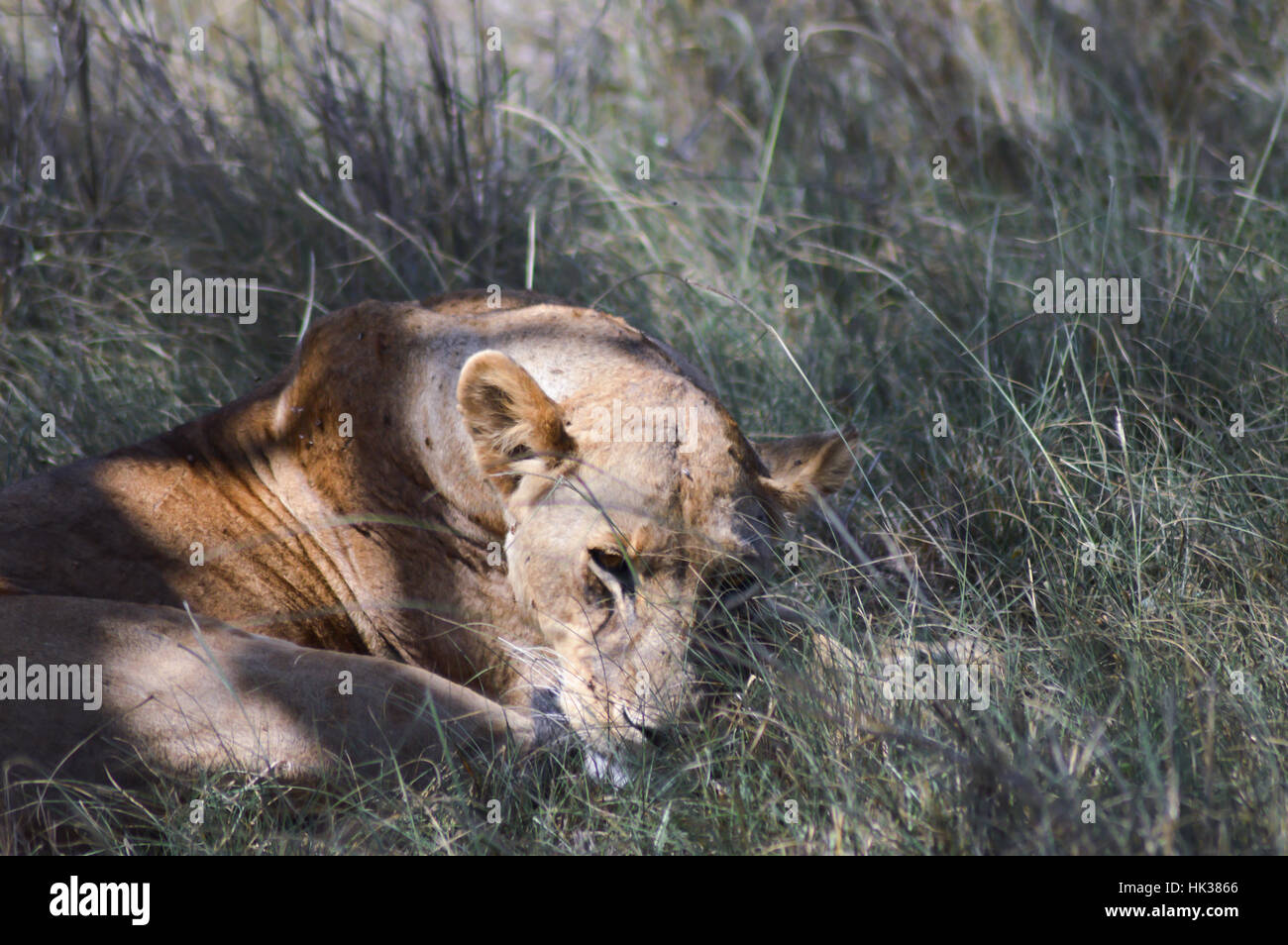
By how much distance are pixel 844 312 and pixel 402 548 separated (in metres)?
3.03

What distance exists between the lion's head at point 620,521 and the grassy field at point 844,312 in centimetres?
18

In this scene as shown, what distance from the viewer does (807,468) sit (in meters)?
3.46

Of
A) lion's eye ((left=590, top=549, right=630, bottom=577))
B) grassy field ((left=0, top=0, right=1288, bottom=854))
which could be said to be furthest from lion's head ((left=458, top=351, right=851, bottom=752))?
grassy field ((left=0, top=0, right=1288, bottom=854))

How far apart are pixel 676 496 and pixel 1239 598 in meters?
1.67

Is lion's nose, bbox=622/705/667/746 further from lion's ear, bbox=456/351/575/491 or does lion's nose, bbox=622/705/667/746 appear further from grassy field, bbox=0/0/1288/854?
lion's ear, bbox=456/351/575/491

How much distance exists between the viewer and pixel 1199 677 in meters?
2.98

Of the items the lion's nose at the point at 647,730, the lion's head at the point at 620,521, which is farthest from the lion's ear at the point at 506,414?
the lion's nose at the point at 647,730

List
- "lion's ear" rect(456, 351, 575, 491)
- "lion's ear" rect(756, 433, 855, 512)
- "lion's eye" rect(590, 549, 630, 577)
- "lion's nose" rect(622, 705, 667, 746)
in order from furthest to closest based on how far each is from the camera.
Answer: "lion's ear" rect(756, 433, 855, 512)
"lion's ear" rect(456, 351, 575, 491)
"lion's eye" rect(590, 549, 630, 577)
"lion's nose" rect(622, 705, 667, 746)

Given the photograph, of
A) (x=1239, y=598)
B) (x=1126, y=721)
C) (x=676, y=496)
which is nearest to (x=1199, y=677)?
(x=1126, y=721)

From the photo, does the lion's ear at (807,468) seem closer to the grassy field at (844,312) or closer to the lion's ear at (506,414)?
the grassy field at (844,312)

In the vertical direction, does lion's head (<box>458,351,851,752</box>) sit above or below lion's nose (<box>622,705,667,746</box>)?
above

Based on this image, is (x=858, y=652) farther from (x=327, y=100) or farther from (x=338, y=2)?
(x=338, y=2)

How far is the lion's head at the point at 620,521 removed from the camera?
2965 mm

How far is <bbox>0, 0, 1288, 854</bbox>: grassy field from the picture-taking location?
2.75m
